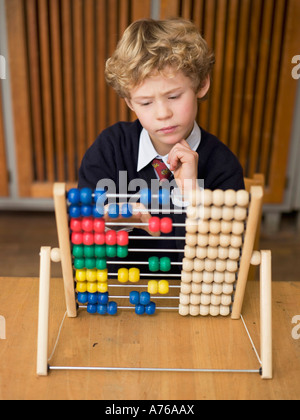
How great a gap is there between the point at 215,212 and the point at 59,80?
1.96 meters

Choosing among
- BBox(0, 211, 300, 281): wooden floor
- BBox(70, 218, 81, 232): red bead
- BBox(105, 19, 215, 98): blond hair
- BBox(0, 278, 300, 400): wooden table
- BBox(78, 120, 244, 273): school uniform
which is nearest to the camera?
BBox(0, 278, 300, 400): wooden table

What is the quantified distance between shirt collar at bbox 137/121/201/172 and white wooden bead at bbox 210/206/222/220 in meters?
0.36

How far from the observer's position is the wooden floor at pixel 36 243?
7.80ft

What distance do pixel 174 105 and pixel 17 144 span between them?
1.86 metres

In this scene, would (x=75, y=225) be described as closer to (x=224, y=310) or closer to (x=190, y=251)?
(x=190, y=251)

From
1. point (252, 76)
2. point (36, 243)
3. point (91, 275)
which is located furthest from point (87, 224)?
point (252, 76)

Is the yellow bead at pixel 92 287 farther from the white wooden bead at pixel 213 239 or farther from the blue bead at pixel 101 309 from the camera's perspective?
the white wooden bead at pixel 213 239

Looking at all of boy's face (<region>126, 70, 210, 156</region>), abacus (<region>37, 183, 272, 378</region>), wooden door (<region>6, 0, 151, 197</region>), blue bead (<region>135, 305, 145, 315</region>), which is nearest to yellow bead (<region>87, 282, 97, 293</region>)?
abacus (<region>37, 183, 272, 378</region>)

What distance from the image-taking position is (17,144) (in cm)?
267

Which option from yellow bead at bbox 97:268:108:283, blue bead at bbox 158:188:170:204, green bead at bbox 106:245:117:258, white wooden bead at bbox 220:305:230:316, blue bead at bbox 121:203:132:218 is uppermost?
blue bead at bbox 158:188:170:204

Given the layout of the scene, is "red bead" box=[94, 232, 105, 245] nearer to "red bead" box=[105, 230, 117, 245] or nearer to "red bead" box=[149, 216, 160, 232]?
"red bead" box=[105, 230, 117, 245]

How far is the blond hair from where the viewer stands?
103 cm

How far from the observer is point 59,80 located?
8.40 feet

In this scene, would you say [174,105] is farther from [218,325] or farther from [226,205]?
Answer: [218,325]
